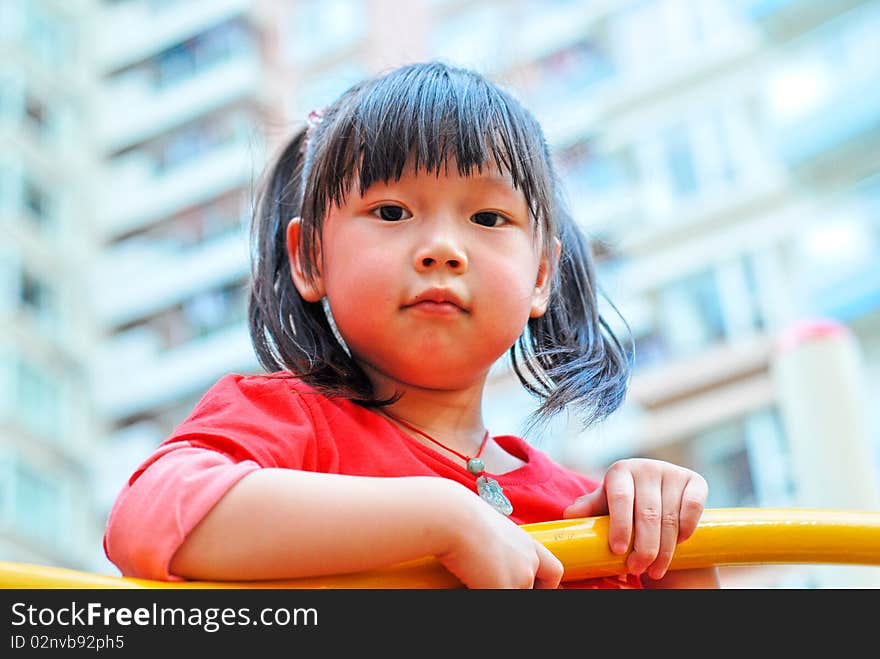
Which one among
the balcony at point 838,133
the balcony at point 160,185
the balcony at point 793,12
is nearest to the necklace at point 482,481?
the balcony at point 838,133

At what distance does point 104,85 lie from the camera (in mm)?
12508

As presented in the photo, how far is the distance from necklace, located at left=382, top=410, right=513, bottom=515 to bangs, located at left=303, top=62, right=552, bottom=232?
14cm

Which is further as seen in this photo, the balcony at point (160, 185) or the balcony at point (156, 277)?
the balcony at point (160, 185)

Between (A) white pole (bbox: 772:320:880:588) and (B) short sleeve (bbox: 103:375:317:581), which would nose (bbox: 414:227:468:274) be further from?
(A) white pole (bbox: 772:320:880:588)

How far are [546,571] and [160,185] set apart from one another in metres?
11.7

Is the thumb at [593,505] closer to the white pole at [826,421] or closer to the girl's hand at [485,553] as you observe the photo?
the girl's hand at [485,553]

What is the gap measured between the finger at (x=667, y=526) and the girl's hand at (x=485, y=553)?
0.09 metres

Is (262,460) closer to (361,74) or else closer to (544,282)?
(544,282)

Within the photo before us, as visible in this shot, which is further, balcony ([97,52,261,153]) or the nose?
balcony ([97,52,261,153])

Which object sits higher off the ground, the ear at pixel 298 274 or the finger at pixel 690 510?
the ear at pixel 298 274

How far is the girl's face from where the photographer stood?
0.74 meters

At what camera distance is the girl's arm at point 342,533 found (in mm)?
561

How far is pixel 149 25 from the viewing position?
12.6 m

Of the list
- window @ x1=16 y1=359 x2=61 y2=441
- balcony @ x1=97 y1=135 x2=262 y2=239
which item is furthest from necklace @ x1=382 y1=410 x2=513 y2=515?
balcony @ x1=97 y1=135 x2=262 y2=239
